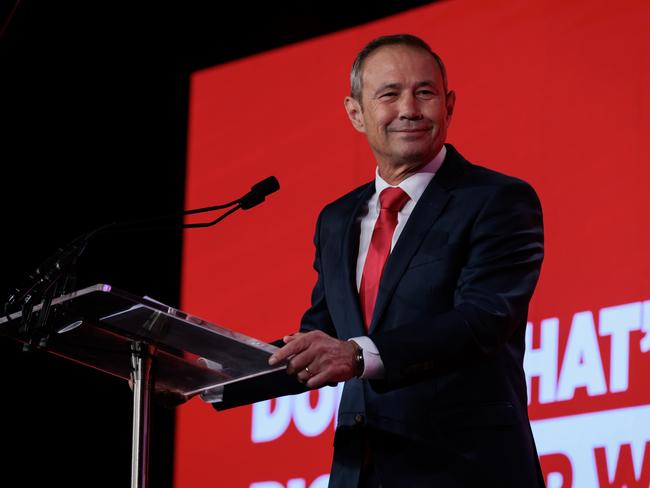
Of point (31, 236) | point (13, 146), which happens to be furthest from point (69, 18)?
point (31, 236)

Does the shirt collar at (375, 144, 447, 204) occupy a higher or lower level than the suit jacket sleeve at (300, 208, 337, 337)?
higher

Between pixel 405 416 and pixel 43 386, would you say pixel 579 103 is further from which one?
pixel 43 386

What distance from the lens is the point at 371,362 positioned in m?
1.97

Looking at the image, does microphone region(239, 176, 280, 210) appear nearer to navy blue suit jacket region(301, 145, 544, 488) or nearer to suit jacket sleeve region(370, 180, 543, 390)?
navy blue suit jacket region(301, 145, 544, 488)

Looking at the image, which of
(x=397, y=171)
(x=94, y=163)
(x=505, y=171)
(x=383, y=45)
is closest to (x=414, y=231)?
(x=397, y=171)

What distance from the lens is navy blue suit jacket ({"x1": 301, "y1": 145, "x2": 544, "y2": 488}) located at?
1996 mm

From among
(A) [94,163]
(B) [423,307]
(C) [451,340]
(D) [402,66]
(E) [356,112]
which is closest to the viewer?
(C) [451,340]

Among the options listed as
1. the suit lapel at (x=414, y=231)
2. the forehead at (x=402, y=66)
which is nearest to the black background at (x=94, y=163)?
the forehead at (x=402, y=66)

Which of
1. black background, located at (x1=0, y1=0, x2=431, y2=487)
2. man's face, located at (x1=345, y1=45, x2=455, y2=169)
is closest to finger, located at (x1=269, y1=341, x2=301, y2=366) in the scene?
man's face, located at (x1=345, y1=45, x2=455, y2=169)

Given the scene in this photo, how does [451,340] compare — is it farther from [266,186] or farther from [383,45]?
[383,45]

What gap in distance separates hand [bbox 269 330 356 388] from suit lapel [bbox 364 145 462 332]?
22 centimetres

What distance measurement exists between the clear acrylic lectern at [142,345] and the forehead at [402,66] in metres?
0.77

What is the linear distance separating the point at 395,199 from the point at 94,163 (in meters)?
2.66

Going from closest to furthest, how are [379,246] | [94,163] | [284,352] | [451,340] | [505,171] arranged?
[284,352], [451,340], [379,246], [505,171], [94,163]
